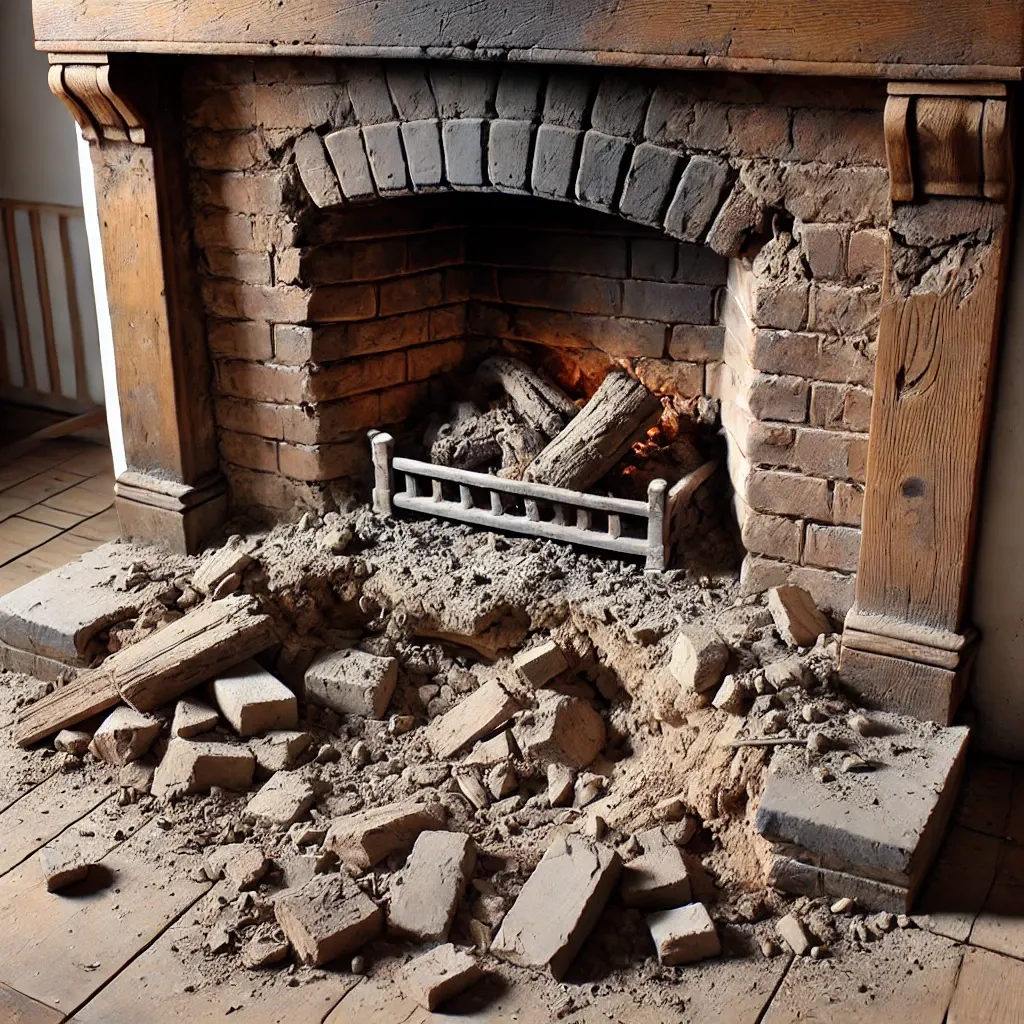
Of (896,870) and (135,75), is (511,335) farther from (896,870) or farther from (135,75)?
(896,870)

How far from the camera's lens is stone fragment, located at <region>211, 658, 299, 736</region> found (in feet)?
9.12

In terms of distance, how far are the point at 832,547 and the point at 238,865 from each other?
1461mm

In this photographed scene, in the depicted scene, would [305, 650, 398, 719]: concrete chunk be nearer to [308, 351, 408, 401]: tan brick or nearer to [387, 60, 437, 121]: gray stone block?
[308, 351, 408, 401]: tan brick

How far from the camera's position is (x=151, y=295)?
3197mm

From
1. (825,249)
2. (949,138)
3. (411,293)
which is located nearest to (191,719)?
(411,293)

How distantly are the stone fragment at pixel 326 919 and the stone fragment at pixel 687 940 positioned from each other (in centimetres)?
53

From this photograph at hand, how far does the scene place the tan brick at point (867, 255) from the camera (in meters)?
2.43

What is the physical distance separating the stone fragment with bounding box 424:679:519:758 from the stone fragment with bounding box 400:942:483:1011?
0.64 meters

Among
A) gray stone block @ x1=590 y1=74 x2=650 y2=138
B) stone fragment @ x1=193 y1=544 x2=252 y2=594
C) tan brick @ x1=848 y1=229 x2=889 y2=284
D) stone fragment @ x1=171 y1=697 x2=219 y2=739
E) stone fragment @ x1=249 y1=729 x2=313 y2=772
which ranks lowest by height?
stone fragment @ x1=249 y1=729 x2=313 y2=772

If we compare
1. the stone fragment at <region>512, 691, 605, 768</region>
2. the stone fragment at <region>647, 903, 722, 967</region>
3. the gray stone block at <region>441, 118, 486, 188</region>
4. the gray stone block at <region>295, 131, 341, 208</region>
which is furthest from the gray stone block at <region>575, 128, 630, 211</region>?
the stone fragment at <region>647, 903, 722, 967</region>

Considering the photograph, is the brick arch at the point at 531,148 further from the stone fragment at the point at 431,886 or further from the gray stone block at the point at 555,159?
the stone fragment at the point at 431,886

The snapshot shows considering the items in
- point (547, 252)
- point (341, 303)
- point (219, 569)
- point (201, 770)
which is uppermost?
point (547, 252)

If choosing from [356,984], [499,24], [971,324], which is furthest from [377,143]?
[356,984]

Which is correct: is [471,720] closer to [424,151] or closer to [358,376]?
[358,376]
